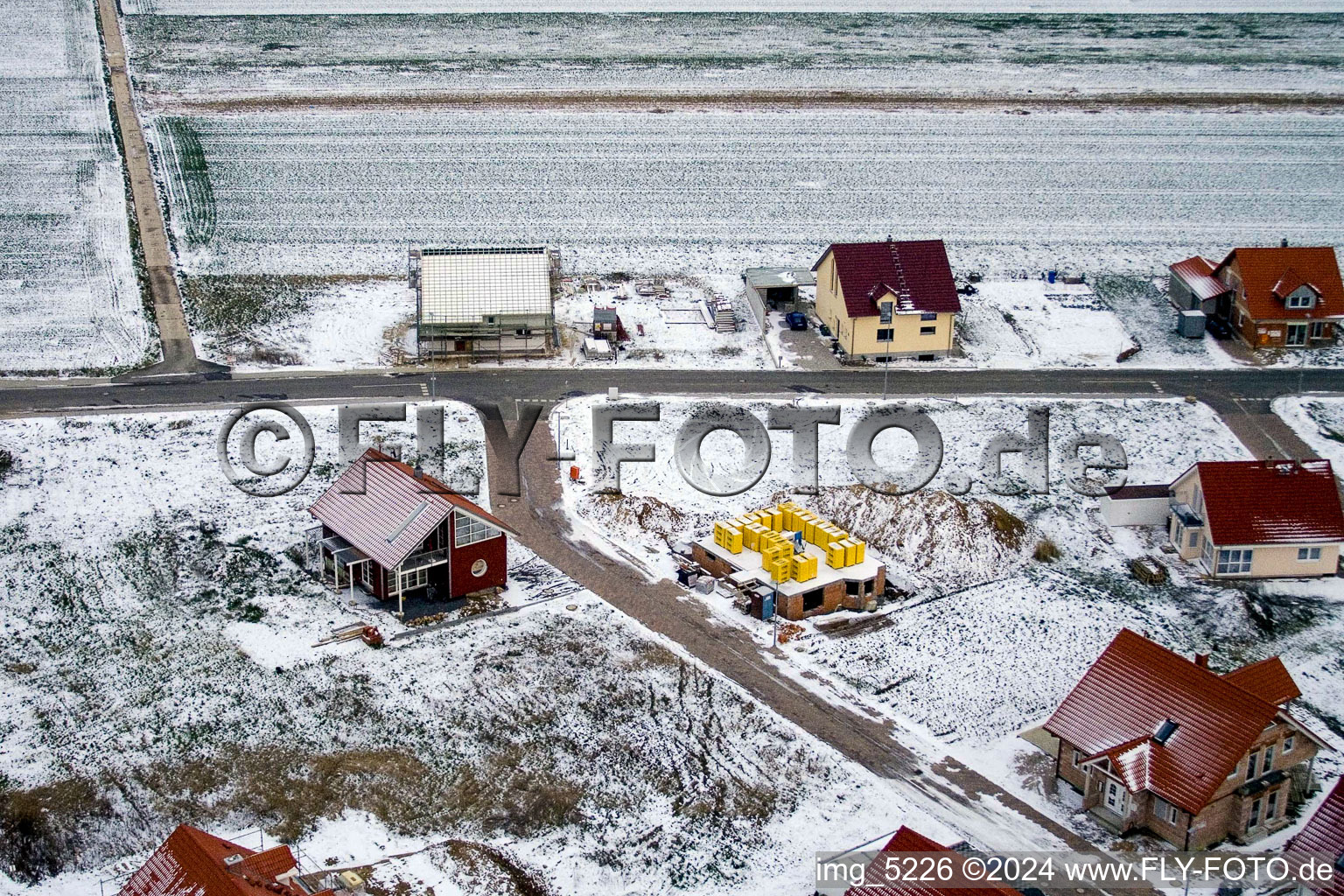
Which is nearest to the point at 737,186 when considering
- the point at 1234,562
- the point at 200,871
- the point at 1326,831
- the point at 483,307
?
the point at 483,307

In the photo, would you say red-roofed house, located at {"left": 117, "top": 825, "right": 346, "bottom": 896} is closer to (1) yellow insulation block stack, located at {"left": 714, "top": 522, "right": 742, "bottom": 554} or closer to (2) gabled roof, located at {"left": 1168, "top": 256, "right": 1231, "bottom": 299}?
(1) yellow insulation block stack, located at {"left": 714, "top": 522, "right": 742, "bottom": 554}

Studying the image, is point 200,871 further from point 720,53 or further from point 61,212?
point 720,53

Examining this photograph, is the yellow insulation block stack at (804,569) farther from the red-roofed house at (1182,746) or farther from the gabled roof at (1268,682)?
the gabled roof at (1268,682)

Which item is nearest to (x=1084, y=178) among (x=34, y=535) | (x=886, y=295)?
(x=886, y=295)

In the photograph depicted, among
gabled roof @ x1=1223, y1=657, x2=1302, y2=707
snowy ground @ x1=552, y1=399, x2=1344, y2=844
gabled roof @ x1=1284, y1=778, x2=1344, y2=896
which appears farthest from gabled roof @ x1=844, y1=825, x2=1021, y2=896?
gabled roof @ x1=1223, y1=657, x2=1302, y2=707

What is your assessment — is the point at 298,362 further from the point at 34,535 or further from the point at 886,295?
the point at 886,295

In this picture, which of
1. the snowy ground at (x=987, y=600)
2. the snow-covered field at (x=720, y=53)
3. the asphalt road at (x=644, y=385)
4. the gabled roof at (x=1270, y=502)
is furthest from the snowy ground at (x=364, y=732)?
the snow-covered field at (x=720, y=53)
